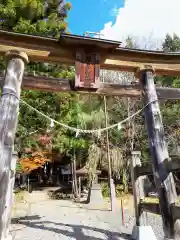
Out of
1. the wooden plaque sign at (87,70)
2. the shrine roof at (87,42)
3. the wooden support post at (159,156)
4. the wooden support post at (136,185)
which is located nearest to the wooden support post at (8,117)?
the shrine roof at (87,42)

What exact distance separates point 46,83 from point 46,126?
523 centimetres

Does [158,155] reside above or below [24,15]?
below

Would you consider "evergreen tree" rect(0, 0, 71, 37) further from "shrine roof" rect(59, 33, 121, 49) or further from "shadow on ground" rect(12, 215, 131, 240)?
"shadow on ground" rect(12, 215, 131, 240)

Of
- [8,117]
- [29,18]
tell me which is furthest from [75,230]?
[29,18]

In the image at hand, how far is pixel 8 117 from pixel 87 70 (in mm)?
1789

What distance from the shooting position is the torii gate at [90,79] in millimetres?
3395

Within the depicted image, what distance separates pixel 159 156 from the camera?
11.9 feet

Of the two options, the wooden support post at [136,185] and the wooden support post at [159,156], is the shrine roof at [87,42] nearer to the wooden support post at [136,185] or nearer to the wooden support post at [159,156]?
the wooden support post at [159,156]

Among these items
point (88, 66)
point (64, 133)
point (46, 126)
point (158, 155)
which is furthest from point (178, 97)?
point (64, 133)

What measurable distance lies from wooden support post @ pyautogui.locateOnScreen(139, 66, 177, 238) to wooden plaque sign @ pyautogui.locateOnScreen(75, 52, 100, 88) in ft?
3.28

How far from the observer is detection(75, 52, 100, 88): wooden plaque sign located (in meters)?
4.26

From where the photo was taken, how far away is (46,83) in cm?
438

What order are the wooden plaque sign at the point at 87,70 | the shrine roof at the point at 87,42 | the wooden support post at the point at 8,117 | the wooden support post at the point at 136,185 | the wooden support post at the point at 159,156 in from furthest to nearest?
the wooden support post at the point at 136,185, the wooden plaque sign at the point at 87,70, the shrine roof at the point at 87,42, the wooden support post at the point at 159,156, the wooden support post at the point at 8,117

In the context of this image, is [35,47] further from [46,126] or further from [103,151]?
[103,151]
